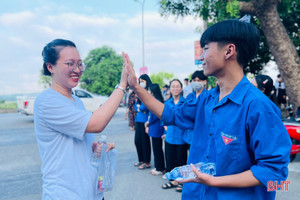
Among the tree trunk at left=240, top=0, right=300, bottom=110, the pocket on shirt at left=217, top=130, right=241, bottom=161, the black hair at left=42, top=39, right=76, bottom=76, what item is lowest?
the pocket on shirt at left=217, top=130, right=241, bottom=161

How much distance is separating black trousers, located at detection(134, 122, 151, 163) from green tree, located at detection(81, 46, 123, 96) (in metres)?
30.6

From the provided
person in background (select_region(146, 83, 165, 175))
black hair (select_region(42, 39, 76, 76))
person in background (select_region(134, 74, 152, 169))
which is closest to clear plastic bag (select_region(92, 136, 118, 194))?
black hair (select_region(42, 39, 76, 76))

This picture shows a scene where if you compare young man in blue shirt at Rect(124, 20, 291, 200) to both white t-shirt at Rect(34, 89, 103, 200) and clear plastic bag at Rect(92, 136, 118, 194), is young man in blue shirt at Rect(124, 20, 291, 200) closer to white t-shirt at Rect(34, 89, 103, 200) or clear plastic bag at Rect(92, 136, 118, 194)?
clear plastic bag at Rect(92, 136, 118, 194)

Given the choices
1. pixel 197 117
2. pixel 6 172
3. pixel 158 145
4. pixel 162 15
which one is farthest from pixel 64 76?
pixel 162 15

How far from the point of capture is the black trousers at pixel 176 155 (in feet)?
13.7

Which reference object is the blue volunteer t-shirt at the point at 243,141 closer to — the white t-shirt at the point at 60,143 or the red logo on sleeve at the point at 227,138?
the red logo on sleeve at the point at 227,138

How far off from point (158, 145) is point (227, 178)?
3.63m

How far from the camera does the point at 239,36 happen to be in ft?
4.22

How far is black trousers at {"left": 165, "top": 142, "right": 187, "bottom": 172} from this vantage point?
419cm

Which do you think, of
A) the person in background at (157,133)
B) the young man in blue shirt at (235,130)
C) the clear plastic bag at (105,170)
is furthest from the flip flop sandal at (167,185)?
the young man in blue shirt at (235,130)

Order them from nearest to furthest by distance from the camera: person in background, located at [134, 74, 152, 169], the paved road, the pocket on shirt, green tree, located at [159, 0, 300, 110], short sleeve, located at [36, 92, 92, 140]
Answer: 1. the pocket on shirt
2. short sleeve, located at [36, 92, 92, 140]
3. the paved road
4. person in background, located at [134, 74, 152, 169]
5. green tree, located at [159, 0, 300, 110]

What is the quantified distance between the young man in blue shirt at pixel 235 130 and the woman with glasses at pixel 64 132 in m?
0.63

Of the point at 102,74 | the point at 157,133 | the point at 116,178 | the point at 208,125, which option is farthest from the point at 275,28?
the point at 102,74

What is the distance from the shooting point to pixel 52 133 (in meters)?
1.49
